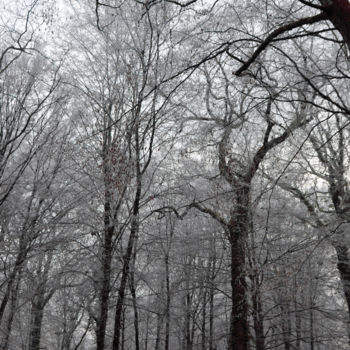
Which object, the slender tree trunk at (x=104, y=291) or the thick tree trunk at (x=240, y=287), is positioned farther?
the thick tree trunk at (x=240, y=287)

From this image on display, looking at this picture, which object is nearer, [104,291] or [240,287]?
[104,291]

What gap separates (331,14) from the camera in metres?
2.51

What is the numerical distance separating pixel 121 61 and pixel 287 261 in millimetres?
5573

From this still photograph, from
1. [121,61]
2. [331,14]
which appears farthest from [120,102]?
[331,14]

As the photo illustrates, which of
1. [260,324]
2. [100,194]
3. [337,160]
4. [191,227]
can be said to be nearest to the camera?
[100,194]

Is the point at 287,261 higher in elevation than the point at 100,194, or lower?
lower

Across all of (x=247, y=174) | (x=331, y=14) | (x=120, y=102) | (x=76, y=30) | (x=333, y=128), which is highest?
(x=76, y=30)

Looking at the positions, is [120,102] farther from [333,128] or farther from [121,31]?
[333,128]

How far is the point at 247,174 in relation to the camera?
23.7ft

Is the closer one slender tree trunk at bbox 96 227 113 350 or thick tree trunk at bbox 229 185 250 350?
slender tree trunk at bbox 96 227 113 350

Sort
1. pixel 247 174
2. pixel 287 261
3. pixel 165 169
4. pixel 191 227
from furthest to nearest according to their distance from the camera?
pixel 191 227 < pixel 165 169 < pixel 287 261 < pixel 247 174

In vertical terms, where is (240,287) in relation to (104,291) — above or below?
above

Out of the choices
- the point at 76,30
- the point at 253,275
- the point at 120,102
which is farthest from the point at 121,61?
the point at 253,275

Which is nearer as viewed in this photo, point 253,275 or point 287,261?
point 253,275
